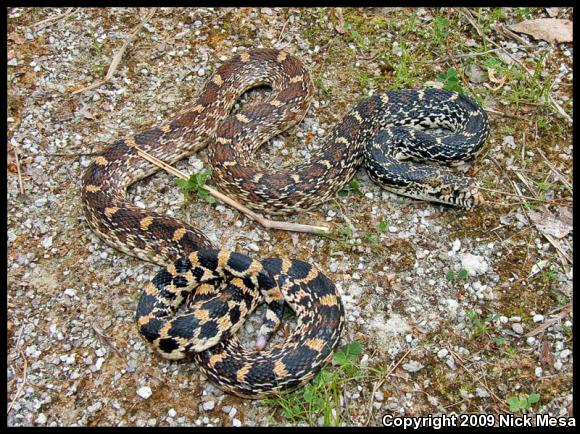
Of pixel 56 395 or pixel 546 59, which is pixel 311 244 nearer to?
pixel 56 395

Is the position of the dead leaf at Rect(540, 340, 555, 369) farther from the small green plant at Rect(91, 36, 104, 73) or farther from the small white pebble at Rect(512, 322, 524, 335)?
the small green plant at Rect(91, 36, 104, 73)

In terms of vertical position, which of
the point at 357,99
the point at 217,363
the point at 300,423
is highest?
the point at 357,99

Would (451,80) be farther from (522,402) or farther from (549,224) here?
(522,402)

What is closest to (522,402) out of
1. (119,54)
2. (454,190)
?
(454,190)

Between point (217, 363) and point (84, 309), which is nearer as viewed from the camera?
point (217, 363)

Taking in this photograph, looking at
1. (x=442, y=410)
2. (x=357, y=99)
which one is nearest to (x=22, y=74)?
(x=357, y=99)
